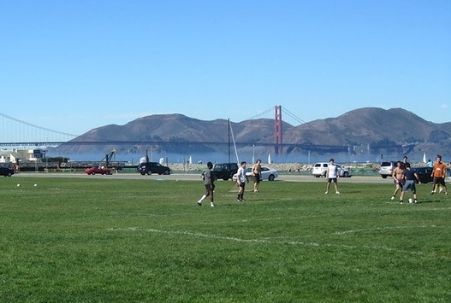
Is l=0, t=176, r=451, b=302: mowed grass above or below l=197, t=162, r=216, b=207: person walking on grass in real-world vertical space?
below

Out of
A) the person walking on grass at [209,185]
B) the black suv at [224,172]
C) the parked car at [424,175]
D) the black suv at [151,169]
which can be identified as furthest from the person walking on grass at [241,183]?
the black suv at [151,169]

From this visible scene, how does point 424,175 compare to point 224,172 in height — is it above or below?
below

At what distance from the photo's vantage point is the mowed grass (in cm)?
1126

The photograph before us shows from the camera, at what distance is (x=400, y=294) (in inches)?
439

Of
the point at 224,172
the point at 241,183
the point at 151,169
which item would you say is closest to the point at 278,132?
the point at 151,169

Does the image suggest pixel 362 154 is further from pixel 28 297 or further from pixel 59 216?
pixel 28 297

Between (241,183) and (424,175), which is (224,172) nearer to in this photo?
(424,175)

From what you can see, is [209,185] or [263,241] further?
[209,185]

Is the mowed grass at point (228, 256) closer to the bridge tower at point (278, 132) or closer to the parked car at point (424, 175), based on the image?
the parked car at point (424, 175)

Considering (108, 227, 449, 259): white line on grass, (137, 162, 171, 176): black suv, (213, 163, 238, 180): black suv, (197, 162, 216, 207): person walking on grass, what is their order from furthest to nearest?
1. (137, 162, 171, 176): black suv
2. (213, 163, 238, 180): black suv
3. (197, 162, 216, 207): person walking on grass
4. (108, 227, 449, 259): white line on grass

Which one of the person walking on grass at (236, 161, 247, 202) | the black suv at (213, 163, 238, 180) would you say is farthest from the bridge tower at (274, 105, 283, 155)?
the person walking on grass at (236, 161, 247, 202)

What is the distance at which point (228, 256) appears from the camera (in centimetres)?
1469

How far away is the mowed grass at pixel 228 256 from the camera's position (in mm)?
11258

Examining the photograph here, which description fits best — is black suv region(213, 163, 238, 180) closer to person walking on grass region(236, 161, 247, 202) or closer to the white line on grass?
person walking on grass region(236, 161, 247, 202)
